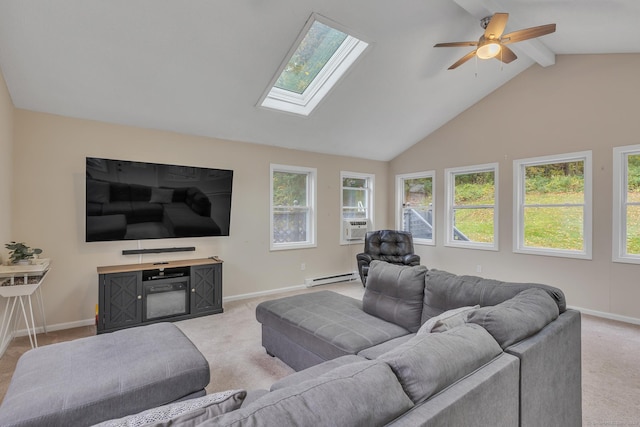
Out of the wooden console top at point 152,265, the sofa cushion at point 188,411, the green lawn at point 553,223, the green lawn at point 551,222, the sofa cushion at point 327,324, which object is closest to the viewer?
the sofa cushion at point 188,411

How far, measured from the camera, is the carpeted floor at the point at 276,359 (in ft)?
7.17

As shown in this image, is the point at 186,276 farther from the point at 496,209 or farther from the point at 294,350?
the point at 496,209

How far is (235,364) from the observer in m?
2.75

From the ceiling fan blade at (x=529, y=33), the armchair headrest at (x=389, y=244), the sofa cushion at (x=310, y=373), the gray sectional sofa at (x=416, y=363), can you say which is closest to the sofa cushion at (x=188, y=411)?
the gray sectional sofa at (x=416, y=363)

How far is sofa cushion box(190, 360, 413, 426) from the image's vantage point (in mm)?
775

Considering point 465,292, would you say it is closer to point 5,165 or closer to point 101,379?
point 101,379

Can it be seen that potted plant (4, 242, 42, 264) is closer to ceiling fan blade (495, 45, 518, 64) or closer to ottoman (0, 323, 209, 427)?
ottoman (0, 323, 209, 427)

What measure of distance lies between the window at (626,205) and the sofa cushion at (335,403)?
442 centimetres

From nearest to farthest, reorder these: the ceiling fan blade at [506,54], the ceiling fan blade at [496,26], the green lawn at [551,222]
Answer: the ceiling fan blade at [496,26] → the ceiling fan blade at [506,54] → the green lawn at [551,222]

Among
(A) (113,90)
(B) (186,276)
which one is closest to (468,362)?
(B) (186,276)

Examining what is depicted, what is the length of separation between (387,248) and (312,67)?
310cm

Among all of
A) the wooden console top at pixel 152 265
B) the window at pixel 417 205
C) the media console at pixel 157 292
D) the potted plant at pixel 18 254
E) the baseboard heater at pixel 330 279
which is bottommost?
the baseboard heater at pixel 330 279

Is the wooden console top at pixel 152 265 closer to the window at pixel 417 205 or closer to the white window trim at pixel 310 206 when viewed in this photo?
the white window trim at pixel 310 206

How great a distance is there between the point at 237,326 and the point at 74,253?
2.03 metres
